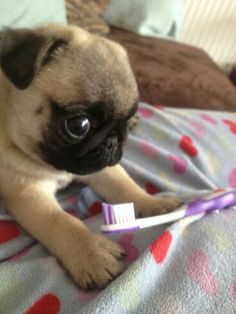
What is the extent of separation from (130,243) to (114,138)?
0.27m

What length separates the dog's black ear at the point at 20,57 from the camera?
0.91m

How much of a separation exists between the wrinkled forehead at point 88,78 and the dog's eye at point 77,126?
0.13 feet

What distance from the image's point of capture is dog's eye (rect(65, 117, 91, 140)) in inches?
36.6

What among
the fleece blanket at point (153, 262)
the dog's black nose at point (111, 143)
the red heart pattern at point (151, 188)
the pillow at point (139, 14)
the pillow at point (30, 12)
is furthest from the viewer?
the pillow at point (139, 14)

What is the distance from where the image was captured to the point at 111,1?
2.28m

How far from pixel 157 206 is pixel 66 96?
37 centimetres

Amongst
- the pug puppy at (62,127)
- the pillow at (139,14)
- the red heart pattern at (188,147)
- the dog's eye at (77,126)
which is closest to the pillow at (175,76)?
the pillow at (139,14)

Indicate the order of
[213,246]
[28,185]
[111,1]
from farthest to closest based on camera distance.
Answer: [111,1] → [28,185] → [213,246]

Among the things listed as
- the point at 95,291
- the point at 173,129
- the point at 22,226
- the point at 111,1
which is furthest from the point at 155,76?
the point at 95,291

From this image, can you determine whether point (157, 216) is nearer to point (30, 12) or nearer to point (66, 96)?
point (66, 96)

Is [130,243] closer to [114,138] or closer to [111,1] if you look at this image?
[114,138]

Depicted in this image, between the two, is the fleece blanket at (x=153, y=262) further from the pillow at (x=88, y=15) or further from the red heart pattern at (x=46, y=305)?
the pillow at (x=88, y=15)

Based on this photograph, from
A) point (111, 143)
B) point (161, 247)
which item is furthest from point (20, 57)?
point (161, 247)

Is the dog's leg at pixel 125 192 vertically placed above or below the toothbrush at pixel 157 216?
below
